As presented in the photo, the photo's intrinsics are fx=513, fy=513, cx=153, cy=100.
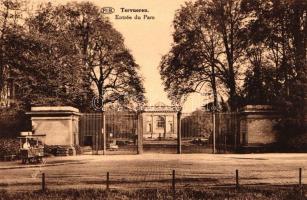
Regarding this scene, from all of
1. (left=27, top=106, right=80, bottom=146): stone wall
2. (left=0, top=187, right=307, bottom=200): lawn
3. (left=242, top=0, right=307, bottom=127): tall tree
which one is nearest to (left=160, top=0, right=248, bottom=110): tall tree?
(left=242, top=0, right=307, bottom=127): tall tree

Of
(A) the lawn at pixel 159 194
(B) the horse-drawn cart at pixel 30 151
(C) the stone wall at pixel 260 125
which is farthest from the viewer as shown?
(C) the stone wall at pixel 260 125

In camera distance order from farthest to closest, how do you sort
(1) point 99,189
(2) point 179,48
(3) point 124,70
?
1. (3) point 124,70
2. (2) point 179,48
3. (1) point 99,189

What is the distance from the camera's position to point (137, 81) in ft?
159

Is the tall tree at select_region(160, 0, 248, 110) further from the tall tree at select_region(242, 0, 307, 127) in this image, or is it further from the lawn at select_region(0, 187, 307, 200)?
the lawn at select_region(0, 187, 307, 200)

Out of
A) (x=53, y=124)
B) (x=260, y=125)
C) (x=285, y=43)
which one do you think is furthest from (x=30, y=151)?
(x=285, y=43)

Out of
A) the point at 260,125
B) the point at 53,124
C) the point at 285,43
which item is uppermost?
the point at 285,43

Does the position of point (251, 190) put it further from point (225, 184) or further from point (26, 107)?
point (26, 107)

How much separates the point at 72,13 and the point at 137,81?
9165 mm

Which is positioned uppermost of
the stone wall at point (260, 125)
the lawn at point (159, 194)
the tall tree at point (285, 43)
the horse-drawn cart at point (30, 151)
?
the tall tree at point (285, 43)

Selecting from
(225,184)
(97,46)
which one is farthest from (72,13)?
(225,184)

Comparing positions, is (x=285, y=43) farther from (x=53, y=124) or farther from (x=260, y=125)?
(x=53, y=124)

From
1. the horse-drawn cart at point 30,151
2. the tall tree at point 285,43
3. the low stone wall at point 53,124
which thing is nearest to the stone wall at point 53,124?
the low stone wall at point 53,124

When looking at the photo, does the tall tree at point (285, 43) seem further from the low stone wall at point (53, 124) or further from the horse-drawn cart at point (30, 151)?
the horse-drawn cart at point (30, 151)

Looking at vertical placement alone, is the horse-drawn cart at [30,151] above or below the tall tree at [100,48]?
below
